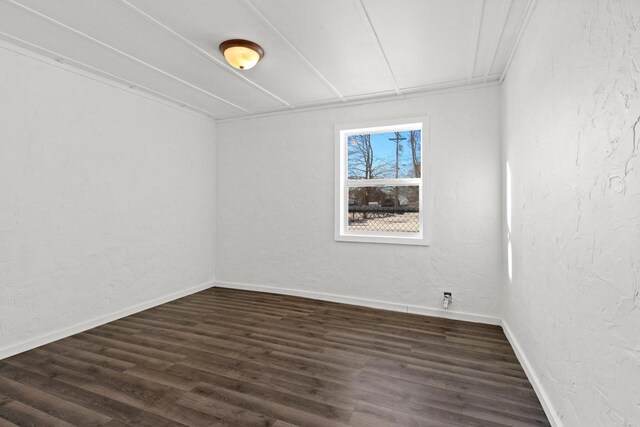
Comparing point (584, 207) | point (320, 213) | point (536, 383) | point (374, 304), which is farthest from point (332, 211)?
point (584, 207)

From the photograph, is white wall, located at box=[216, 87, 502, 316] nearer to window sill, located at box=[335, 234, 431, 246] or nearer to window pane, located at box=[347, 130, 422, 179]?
window sill, located at box=[335, 234, 431, 246]

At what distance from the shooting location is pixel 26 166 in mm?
2688

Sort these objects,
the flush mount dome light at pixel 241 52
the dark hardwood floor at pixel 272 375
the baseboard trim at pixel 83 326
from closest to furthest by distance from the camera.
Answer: the dark hardwood floor at pixel 272 375 < the flush mount dome light at pixel 241 52 < the baseboard trim at pixel 83 326

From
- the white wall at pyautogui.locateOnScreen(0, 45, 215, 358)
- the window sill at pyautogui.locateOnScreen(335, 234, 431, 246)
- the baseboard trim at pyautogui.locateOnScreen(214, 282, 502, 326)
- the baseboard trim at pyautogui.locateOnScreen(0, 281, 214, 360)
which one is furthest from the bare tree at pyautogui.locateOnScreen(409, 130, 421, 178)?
the baseboard trim at pyautogui.locateOnScreen(0, 281, 214, 360)

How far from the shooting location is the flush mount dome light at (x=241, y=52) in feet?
8.08

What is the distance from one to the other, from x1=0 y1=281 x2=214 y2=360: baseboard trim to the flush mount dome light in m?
2.89

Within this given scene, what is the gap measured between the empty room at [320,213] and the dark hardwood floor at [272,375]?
0.07 ft

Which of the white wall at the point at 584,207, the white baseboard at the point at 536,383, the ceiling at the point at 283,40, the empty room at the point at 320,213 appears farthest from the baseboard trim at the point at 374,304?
the ceiling at the point at 283,40

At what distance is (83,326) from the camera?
3100 millimetres

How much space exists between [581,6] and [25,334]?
4329 millimetres

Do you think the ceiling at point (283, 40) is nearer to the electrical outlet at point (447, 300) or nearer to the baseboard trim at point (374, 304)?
the electrical outlet at point (447, 300)

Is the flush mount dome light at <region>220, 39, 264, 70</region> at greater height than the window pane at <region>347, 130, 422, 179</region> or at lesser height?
greater

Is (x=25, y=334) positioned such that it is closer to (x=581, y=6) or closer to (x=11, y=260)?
(x=11, y=260)

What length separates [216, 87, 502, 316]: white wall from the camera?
11.0 feet
